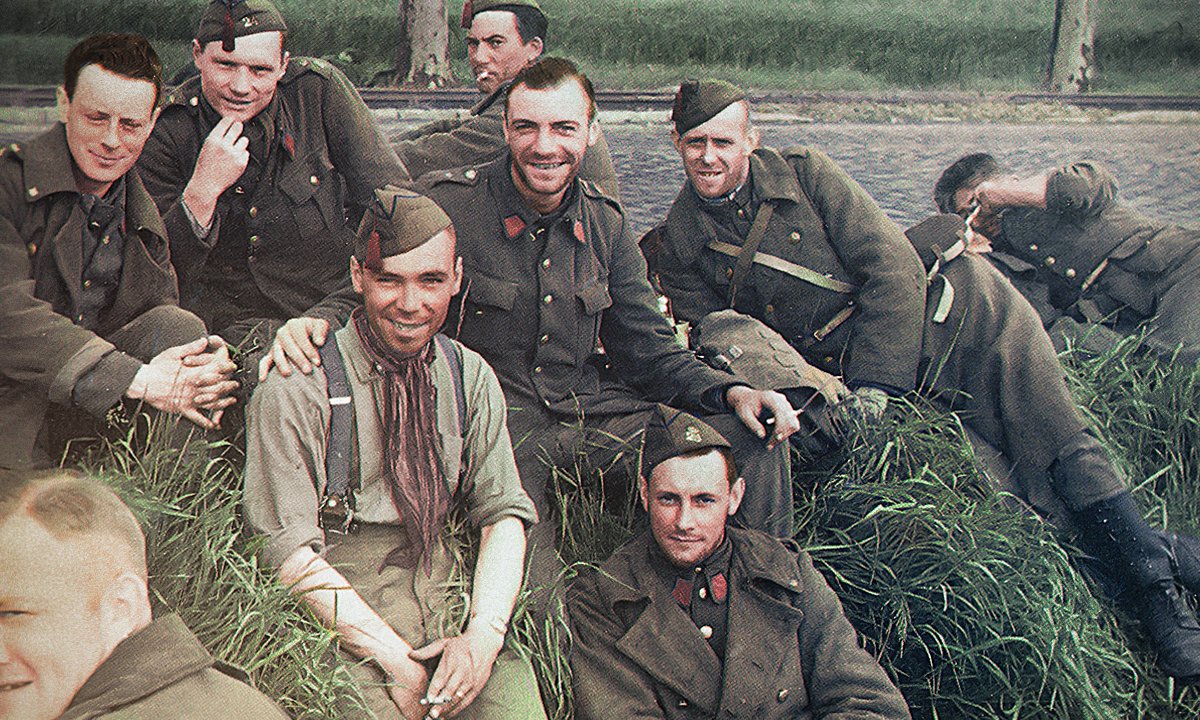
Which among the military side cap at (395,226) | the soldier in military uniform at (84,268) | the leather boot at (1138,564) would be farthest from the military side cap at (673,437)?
the leather boot at (1138,564)

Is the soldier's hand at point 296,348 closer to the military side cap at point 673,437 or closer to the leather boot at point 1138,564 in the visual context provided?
the military side cap at point 673,437

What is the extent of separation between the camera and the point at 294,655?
3.06 meters

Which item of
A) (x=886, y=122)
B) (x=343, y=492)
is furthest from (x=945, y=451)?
(x=343, y=492)

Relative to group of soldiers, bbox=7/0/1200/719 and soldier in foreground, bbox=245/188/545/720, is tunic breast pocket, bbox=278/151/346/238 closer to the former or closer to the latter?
group of soldiers, bbox=7/0/1200/719

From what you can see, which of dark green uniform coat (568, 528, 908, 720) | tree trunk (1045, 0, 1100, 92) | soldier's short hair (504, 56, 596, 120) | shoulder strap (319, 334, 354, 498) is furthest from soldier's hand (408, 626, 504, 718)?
tree trunk (1045, 0, 1100, 92)

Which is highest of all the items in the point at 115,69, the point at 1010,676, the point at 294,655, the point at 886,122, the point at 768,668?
the point at 115,69

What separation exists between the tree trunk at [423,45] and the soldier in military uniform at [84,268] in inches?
25.7

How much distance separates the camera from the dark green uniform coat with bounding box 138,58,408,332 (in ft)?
10.5

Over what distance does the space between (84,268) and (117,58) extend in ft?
1.52

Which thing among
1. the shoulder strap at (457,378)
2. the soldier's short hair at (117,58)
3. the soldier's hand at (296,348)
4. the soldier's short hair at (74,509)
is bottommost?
the soldier's short hair at (74,509)

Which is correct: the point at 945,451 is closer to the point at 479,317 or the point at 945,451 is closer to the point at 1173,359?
the point at 1173,359

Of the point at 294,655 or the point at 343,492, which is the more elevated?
the point at 343,492

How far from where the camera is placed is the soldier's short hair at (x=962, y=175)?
4281mm

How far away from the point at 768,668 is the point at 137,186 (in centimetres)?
186
